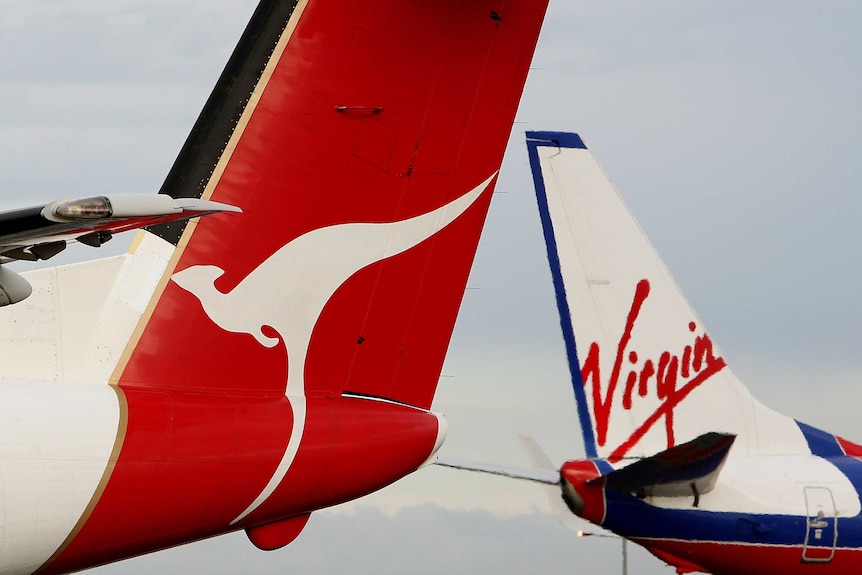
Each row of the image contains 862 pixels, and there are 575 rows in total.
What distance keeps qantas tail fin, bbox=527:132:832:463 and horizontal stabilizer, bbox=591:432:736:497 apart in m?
1.40

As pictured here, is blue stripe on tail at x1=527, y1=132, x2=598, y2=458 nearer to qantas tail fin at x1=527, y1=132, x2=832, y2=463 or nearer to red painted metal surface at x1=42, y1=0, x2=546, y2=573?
qantas tail fin at x1=527, y1=132, x2=832, y2=463

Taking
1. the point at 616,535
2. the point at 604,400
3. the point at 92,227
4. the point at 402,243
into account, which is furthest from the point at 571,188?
the point at 92,227

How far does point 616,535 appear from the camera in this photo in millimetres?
17094

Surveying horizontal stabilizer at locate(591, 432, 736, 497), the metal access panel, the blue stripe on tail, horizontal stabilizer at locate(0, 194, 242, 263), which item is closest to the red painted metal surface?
horizontal stabilizer at locate(0, 194, 242, 263)

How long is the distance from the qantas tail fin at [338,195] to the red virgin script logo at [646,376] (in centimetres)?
981

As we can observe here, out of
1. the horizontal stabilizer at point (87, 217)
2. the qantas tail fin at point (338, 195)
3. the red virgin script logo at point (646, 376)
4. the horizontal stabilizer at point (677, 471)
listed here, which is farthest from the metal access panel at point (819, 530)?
the horizontal stabilizer at point (87, 217)

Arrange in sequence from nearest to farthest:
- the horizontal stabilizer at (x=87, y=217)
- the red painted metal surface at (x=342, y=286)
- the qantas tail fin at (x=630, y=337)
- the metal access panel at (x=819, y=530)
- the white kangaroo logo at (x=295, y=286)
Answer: the horizontal stabilizer at (x=87, y=217) < the red painted metal surface at (x=342, y=286) < the white kangaroo logo at (x=295, y=286) < the metal access panel at (x=819, y=530) < the qantas tail fin at (x=630, y=337)

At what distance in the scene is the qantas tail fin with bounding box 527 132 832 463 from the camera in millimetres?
18000

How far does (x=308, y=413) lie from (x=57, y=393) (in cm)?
162

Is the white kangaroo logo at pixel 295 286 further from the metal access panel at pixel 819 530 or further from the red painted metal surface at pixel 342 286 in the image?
the metal access panel at pixel 819 530

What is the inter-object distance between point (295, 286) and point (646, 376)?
11.1 meters

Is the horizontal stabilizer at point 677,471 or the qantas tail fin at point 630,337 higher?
the qantas tail fin at point 630,337

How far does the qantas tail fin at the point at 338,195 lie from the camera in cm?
745

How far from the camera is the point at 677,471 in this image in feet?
51.5
